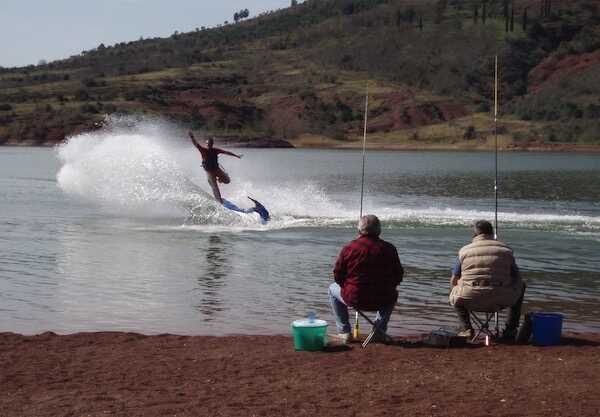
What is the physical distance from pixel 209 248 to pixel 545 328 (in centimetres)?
1190

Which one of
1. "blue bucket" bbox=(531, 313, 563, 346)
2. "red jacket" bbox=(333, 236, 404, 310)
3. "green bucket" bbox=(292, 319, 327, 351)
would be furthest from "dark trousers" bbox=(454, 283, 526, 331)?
"green bucket" bbox=(292, 319, 327, 351)

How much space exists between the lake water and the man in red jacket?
7.20 feet

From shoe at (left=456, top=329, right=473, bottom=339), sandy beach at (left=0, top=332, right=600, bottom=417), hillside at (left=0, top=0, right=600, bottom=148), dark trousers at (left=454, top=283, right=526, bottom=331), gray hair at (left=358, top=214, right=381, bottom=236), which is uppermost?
hillside at (left=0, top=0, right=600, bottom=148)

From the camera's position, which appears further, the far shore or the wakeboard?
the far shore

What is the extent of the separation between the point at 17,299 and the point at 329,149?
97090mm

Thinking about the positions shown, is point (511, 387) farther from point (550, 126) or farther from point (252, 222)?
point (550, 126)

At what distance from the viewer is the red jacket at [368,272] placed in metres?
10.2

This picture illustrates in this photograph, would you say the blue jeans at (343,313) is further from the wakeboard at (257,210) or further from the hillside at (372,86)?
the hillside at (372,86)

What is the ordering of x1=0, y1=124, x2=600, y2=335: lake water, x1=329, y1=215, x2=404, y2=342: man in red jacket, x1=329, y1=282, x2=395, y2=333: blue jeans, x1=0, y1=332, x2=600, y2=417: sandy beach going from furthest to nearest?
A: x1=0, y1=124, x2=600, y2=335: lake water, x1=329, y1=282, x2=395, y2=333: blue jeans, x1=329, y1=215, x2=404, y2=342: man in red jacket, x1=0, y1=332, x2=600, y2=417: sandy beach

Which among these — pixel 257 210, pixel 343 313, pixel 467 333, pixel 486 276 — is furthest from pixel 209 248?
pixel 486 276

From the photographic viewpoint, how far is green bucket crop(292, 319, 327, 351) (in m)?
10.1

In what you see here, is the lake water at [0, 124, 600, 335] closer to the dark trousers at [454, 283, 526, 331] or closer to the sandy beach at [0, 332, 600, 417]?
the dark trousers at [454, 283, 526, 331]

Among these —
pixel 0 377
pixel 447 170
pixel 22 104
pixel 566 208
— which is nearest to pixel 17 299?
pixel 0 377

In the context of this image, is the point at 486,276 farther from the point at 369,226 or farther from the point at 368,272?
the point at 369,226
